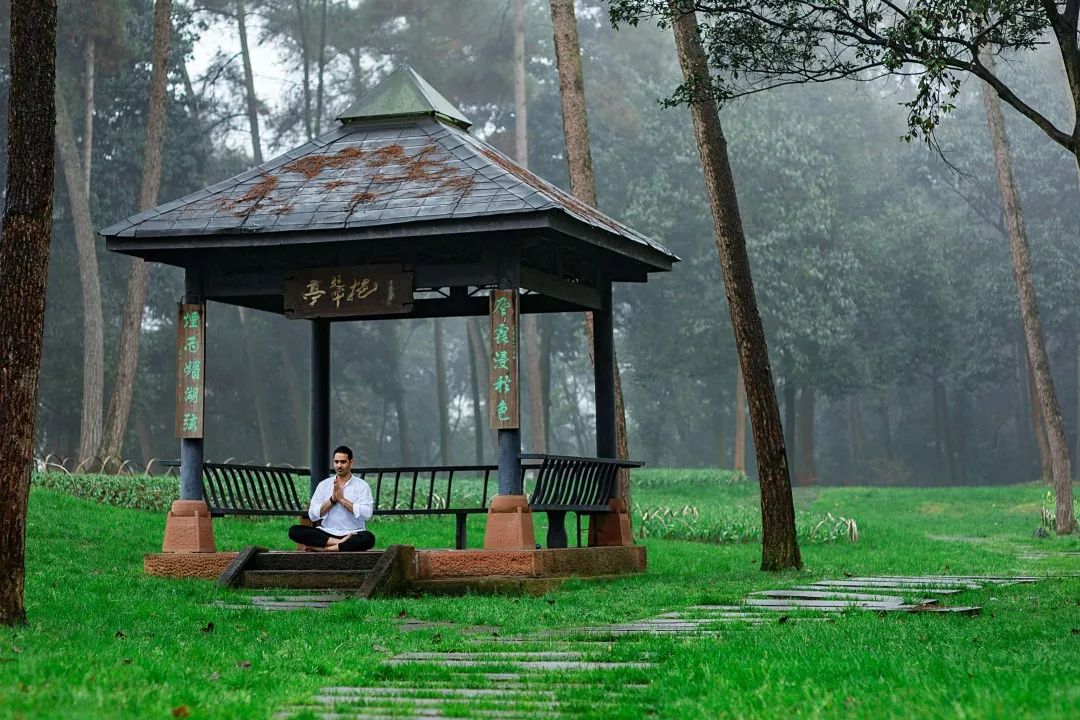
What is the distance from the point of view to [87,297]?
32.0 metres

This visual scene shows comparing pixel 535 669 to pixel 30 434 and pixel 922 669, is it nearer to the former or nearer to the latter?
pixel 922 669

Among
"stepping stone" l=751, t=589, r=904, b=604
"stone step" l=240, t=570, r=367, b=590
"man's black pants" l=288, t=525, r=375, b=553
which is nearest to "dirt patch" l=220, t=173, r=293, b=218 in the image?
"man's black pants" l=288, t=525, r=375, b=553

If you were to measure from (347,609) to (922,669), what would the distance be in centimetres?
558

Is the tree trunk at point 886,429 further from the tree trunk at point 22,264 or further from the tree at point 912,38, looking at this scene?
the tree trunk at point 22,264

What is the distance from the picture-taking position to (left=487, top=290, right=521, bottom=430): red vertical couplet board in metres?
14.2

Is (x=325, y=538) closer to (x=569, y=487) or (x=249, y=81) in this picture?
(x=569, y=487)

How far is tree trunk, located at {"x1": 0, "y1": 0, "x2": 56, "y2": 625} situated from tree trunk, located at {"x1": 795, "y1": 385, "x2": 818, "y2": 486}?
38.6 m

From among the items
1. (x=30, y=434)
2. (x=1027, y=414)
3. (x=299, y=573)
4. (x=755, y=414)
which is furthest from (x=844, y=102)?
(x=30, y=434)

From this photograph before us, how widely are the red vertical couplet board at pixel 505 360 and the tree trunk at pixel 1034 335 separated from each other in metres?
14.9

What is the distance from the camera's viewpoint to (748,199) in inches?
1807

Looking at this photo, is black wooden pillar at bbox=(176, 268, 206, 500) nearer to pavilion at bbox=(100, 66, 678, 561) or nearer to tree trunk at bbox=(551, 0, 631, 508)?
pavilion at bbox=(100, 66, 678, 561)

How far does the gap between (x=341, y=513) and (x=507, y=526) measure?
1.85 meters

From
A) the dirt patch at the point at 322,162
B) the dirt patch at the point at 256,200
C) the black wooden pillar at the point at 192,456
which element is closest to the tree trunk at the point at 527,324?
the dirt patch at the point at 322,162

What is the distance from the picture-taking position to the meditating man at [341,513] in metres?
14.4
